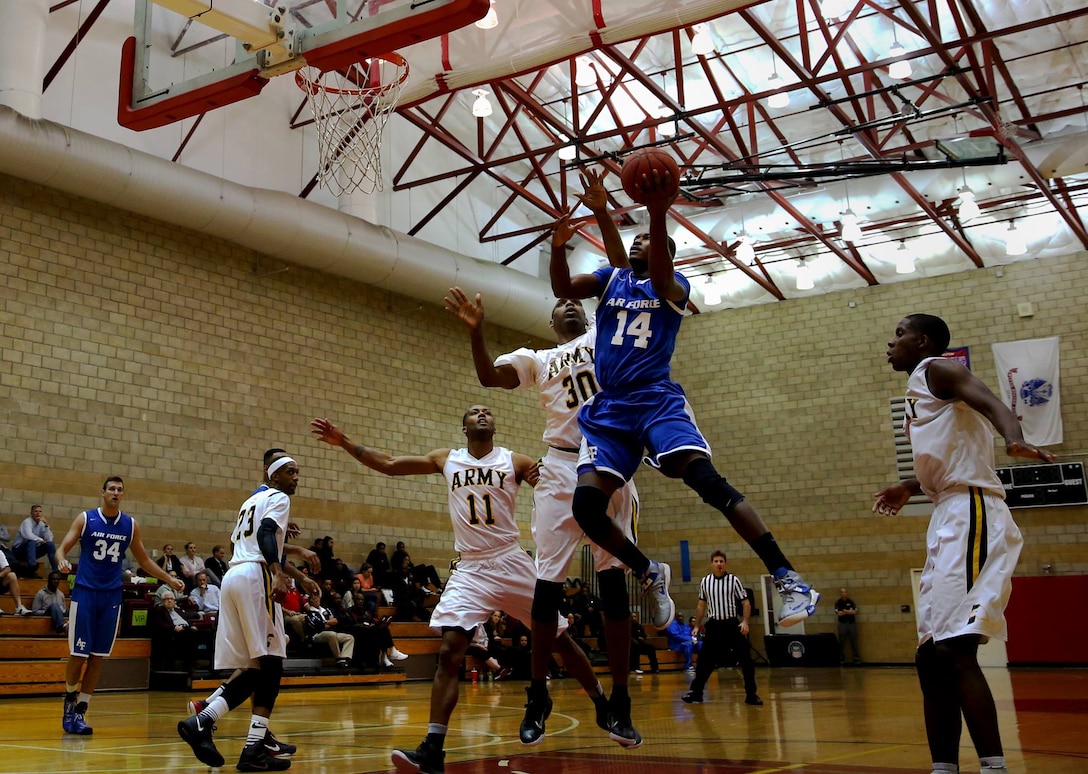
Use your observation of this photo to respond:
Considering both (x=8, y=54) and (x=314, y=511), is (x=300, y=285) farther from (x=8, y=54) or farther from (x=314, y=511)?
(x=8, y=54)

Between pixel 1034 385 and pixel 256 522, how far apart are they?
1869 centimetres

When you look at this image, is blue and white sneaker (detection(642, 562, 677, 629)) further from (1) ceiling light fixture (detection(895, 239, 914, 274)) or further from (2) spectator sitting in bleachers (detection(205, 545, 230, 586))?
(1) ceiling light fixture (detection(895, 239, 914, 274))

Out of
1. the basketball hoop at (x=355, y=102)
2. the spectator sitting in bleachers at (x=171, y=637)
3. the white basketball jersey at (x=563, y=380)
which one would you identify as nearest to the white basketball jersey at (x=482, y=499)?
the white basketball jersey at (x=563, y=380)

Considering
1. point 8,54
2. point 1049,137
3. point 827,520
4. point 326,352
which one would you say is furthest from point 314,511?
point 1049,137

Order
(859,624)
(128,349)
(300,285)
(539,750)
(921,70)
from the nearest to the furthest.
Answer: (539,750)
(128,349)
(921,70)
(300,285)
(859,624)

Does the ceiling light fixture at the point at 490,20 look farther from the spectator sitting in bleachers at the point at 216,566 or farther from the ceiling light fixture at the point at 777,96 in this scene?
the spectator sitting in bleachers at the point at 216,566

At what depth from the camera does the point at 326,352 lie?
63.0ft

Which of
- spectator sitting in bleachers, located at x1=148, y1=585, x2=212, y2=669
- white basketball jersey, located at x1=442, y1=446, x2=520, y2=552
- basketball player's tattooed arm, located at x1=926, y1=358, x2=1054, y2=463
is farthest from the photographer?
spectator sitting in bleachers, located at x1=148, y1=585, x2=212, y2=669

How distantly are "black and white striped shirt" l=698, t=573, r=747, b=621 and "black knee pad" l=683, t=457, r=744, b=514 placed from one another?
23.6 feet

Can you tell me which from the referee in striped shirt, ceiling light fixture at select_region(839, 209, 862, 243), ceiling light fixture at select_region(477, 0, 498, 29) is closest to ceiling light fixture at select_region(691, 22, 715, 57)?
ceiling light fixture at select_region(477, 0, 498, 29)

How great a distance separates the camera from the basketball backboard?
25.8 ft

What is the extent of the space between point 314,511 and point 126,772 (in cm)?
1345

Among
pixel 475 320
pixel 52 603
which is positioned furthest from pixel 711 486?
pixel 52 603

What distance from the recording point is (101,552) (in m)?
8.02
